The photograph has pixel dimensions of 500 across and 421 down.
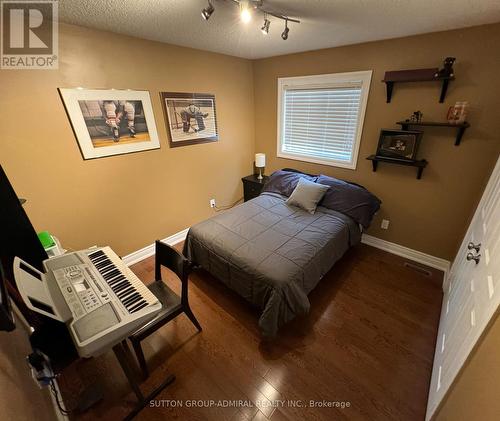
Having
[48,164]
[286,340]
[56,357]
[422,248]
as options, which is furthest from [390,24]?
[56,357]

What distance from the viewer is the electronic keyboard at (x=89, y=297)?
976mm

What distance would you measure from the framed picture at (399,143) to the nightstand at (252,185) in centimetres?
163

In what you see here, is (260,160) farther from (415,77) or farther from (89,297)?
(89,297)

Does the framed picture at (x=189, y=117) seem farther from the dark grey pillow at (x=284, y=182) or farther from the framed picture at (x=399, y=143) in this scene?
the framed picture at (x=399, y=143)

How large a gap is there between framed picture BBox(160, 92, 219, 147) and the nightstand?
872 mm

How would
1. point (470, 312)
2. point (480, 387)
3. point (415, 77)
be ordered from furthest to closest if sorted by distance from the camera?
point (415, 77) < point (470, 312) < point (480, 387)

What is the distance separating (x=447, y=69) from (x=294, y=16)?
1375 millimetres

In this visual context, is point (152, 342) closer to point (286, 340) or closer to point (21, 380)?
point (21, 380)

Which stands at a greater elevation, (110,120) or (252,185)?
(110,120)

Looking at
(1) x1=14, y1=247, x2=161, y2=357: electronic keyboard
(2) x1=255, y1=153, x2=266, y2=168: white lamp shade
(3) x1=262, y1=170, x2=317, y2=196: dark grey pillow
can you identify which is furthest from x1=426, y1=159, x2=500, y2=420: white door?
(2) x1=255, y1=153, x2=266, y2=168: white lamp shade

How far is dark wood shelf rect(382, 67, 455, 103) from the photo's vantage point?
6.38 feet

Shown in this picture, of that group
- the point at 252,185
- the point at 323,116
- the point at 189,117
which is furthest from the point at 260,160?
the point at 189,117

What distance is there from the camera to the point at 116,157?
2262 mm

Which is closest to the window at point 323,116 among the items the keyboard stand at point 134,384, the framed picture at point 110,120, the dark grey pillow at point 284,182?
the dark grey pillow at point 284,182
